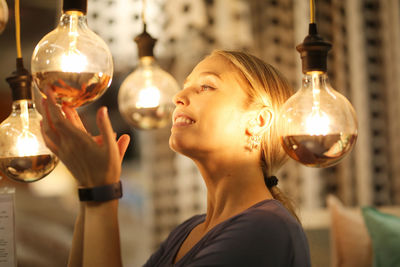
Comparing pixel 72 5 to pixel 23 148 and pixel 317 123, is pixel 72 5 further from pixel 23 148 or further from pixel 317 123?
pixel 317 123

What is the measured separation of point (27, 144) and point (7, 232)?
0.27 metres

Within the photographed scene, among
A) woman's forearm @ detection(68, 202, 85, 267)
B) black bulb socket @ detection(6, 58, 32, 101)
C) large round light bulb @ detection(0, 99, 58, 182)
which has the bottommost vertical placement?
woman's forearm @ detection(68, 202, 85, 267)

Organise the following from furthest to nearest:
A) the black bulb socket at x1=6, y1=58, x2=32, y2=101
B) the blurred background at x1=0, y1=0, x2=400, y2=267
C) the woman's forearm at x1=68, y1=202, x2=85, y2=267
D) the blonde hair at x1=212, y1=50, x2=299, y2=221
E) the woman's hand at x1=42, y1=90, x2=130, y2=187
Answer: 1. the blurred background at x1=0, y1=0, x2=400, y2=267
2. the blonde hair at x1=212, y1=50, x2=299, y2=221
3. the woman's forearm at x1=68, y1=202, x2=85, y2=267
4. the black bulb socket at x1=6, y1=58, x2=32, y2=101
5. the woman's hand at x1=42, y1=90, x2=130, y2=187

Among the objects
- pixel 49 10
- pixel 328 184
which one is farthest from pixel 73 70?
pixel 49 10

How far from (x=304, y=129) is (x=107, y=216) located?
1.55ft

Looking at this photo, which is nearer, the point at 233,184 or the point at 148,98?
the point at 233,184

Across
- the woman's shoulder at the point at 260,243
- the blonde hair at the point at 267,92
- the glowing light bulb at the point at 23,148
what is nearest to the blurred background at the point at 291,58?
the blonde hair at the point at 267,92

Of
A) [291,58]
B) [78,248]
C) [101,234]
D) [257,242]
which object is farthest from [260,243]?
[291,58]

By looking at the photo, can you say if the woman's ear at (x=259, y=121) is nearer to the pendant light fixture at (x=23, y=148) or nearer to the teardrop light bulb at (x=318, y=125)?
the teardrop light bulb at (x=318, y=125)

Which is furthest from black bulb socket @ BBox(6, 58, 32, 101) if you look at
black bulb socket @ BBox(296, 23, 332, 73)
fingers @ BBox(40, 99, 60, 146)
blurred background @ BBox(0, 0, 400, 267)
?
blurred background @ BBox(0, 0, 400, 267)

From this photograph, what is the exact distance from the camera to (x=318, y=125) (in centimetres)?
79

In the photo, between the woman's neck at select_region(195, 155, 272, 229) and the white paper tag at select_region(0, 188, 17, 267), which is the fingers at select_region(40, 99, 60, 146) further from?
the woman's neck at select_region(195, 155, 272, 229)

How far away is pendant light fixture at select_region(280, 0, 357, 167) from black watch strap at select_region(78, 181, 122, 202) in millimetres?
375

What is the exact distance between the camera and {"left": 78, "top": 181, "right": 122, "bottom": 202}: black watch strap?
3.14 feet
